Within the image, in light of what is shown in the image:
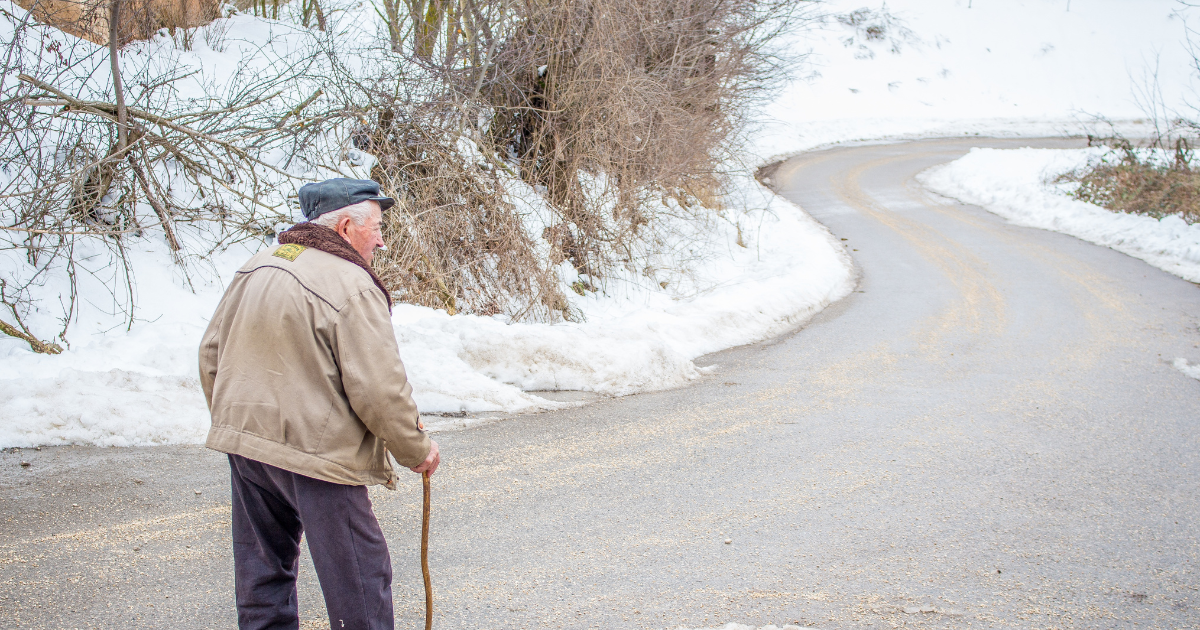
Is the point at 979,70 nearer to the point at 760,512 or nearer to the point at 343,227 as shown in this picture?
the point at 760,512

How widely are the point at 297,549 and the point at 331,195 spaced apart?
1.24m

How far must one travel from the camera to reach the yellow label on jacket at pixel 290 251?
92.6 inches

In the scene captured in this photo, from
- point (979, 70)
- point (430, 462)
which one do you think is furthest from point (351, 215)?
point (979, 70)

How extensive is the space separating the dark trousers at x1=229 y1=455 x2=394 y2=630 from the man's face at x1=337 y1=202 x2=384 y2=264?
77 cm

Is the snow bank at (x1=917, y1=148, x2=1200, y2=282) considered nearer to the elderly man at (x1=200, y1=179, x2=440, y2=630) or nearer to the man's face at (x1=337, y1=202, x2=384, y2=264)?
the man's face at (x1=337, y1=202, x2=384, y2=264)

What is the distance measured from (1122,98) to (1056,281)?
40.9m

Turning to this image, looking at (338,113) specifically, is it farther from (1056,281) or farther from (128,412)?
(1056,281)

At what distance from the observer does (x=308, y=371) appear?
7.57ft

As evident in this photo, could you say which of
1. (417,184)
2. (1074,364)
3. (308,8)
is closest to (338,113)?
(417,184)

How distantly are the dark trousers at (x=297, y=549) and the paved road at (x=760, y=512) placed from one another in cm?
56

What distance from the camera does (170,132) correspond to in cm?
753

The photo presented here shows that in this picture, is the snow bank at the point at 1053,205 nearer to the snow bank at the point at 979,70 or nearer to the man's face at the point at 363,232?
the snow bank at the point at 979,70

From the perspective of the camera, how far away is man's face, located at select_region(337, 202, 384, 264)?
2508mm

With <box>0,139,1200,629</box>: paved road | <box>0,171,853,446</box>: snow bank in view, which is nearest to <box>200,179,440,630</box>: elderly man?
<box>0,139,1200,629</box>: paved road
